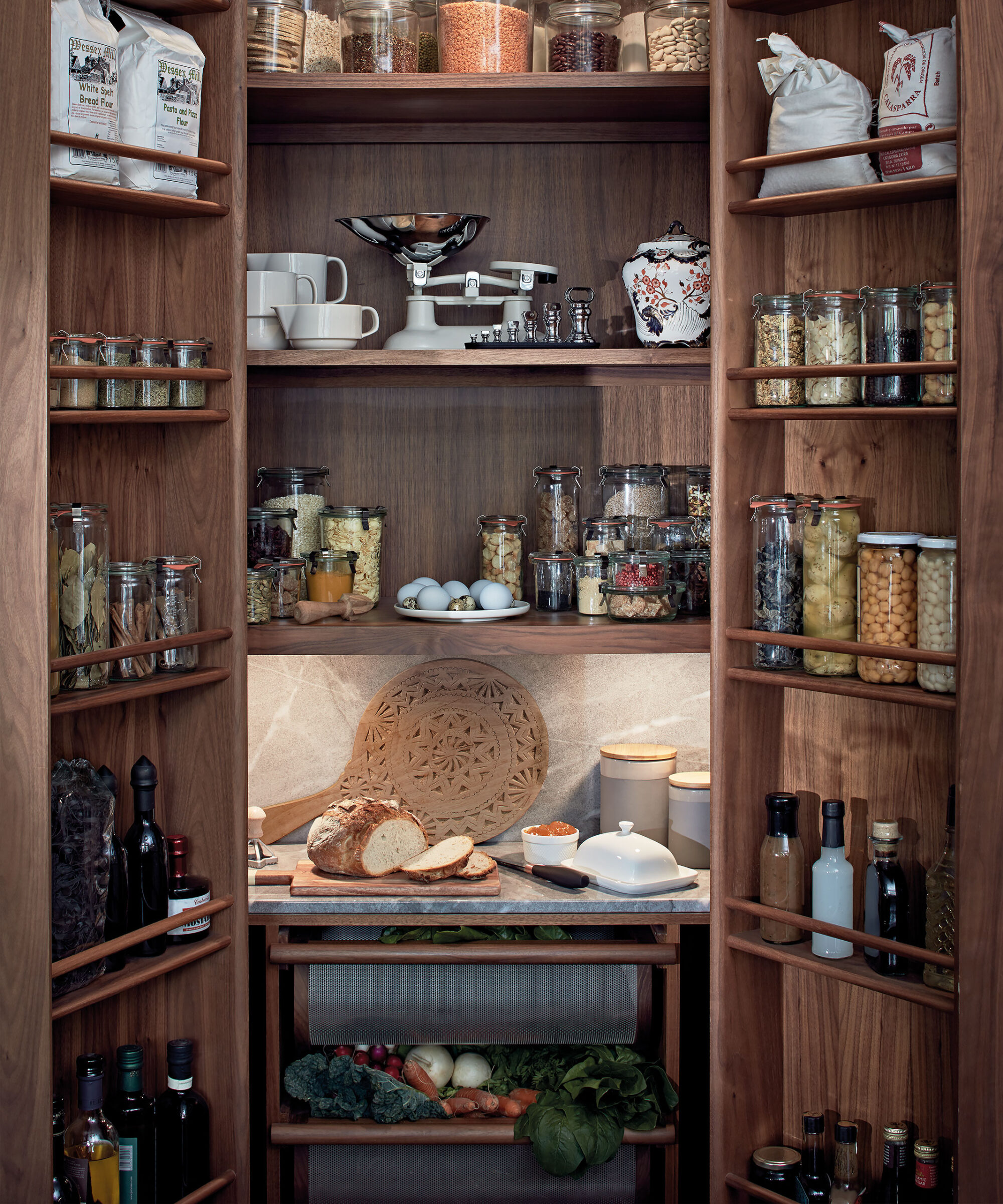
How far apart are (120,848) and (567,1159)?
39.7 inches

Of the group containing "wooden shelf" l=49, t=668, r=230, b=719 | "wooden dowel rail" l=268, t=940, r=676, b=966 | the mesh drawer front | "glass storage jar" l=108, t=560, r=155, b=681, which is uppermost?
"glass storage jar" l=108, t=560, r=155, b=681

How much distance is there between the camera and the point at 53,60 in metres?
1.91

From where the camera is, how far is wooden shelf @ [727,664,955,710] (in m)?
1.94

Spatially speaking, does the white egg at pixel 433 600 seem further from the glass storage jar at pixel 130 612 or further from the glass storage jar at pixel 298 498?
the glass storage jar at pixel 130 612

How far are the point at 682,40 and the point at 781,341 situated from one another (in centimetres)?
68

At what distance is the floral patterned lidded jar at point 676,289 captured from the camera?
243 centimetres

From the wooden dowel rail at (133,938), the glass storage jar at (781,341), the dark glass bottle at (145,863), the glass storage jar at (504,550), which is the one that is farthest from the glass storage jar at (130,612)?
the glass storage jar at (781,341)

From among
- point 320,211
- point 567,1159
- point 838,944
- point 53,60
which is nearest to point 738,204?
point 320,211

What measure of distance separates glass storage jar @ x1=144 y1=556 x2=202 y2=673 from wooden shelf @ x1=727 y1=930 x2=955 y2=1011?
1.16 metres

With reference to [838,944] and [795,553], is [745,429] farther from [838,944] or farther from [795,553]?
[838,944]

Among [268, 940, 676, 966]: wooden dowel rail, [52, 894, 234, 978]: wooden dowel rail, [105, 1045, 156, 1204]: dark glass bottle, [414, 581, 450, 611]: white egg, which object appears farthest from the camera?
[414, 581, 450, 611]: white egg

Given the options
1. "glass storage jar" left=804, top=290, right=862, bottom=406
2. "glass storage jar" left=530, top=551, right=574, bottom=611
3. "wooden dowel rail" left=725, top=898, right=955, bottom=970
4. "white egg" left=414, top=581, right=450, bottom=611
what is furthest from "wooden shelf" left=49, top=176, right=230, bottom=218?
"wooden dowel rail" left=725, top=898, right=955, bottom=970

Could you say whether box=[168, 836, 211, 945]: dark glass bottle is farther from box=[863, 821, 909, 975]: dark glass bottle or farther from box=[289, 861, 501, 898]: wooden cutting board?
box=[863, 821, 909, 975]: dark glass bottle

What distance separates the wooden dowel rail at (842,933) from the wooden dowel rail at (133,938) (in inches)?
37.7
